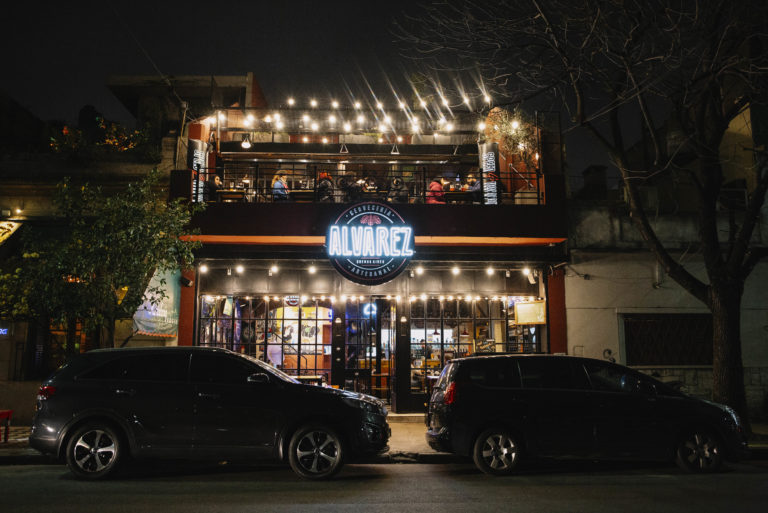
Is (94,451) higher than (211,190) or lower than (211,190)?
lower

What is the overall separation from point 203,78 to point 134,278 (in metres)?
11.4

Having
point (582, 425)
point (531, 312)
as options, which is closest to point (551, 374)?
point (582, 425)

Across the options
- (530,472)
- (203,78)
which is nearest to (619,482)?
(530,472)

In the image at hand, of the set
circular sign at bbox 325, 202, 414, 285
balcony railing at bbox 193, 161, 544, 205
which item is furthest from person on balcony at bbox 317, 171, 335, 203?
circular sign at bbox 325, 202, 414, 285

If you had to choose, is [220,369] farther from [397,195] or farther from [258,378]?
[397,195]

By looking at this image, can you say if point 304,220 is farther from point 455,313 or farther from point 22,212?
point 22,212

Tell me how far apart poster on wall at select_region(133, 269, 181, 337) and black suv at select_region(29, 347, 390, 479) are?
3.73 m

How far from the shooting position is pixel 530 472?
8.37 meters

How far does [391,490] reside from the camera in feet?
23.4

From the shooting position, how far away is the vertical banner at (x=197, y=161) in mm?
14188

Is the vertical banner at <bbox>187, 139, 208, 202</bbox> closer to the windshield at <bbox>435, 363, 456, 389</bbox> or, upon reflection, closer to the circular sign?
the circular sign

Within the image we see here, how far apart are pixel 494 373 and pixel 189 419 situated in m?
4.55

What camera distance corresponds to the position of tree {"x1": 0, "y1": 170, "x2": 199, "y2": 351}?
33.4ft

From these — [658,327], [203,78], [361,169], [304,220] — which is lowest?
[658,327]
